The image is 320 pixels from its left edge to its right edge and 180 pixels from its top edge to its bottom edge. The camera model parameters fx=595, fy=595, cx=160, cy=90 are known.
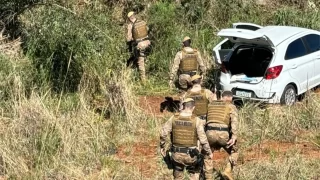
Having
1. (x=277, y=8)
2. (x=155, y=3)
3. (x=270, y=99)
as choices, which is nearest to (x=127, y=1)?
(x=155, y=3)

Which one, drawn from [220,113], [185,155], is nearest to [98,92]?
[220,113]

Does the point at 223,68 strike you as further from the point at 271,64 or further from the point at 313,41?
the point at 313,41

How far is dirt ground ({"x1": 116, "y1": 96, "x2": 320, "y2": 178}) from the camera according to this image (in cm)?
938

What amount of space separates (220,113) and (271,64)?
3.14 m

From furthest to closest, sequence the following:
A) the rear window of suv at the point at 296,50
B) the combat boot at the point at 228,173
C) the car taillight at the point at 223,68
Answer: the car taillight at the point at 223,68 < the rear window of suv at the point at 296,50 < the combat boot at the point at 228,173

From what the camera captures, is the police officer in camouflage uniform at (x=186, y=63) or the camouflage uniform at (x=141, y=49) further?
the camouflage uniform at (x=141, y=49)

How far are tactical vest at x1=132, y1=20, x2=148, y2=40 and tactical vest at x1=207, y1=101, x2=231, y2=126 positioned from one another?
5608 mm

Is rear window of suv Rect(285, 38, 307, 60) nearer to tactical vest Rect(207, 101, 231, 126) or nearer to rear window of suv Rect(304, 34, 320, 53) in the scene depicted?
rear window of suv Rect(304, 34, 320, 53)

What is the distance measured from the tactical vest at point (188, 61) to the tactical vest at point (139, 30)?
272cm

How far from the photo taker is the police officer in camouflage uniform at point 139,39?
13.6 m

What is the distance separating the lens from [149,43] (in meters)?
13.9

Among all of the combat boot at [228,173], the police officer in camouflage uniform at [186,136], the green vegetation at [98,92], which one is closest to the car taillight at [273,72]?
the green vegetation at [98,92]

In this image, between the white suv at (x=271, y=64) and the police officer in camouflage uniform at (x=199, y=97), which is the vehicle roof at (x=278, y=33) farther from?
the police officer in camouflage uniform at (x=199, y=97)

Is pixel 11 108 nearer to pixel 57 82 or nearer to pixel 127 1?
pixel 57 82
